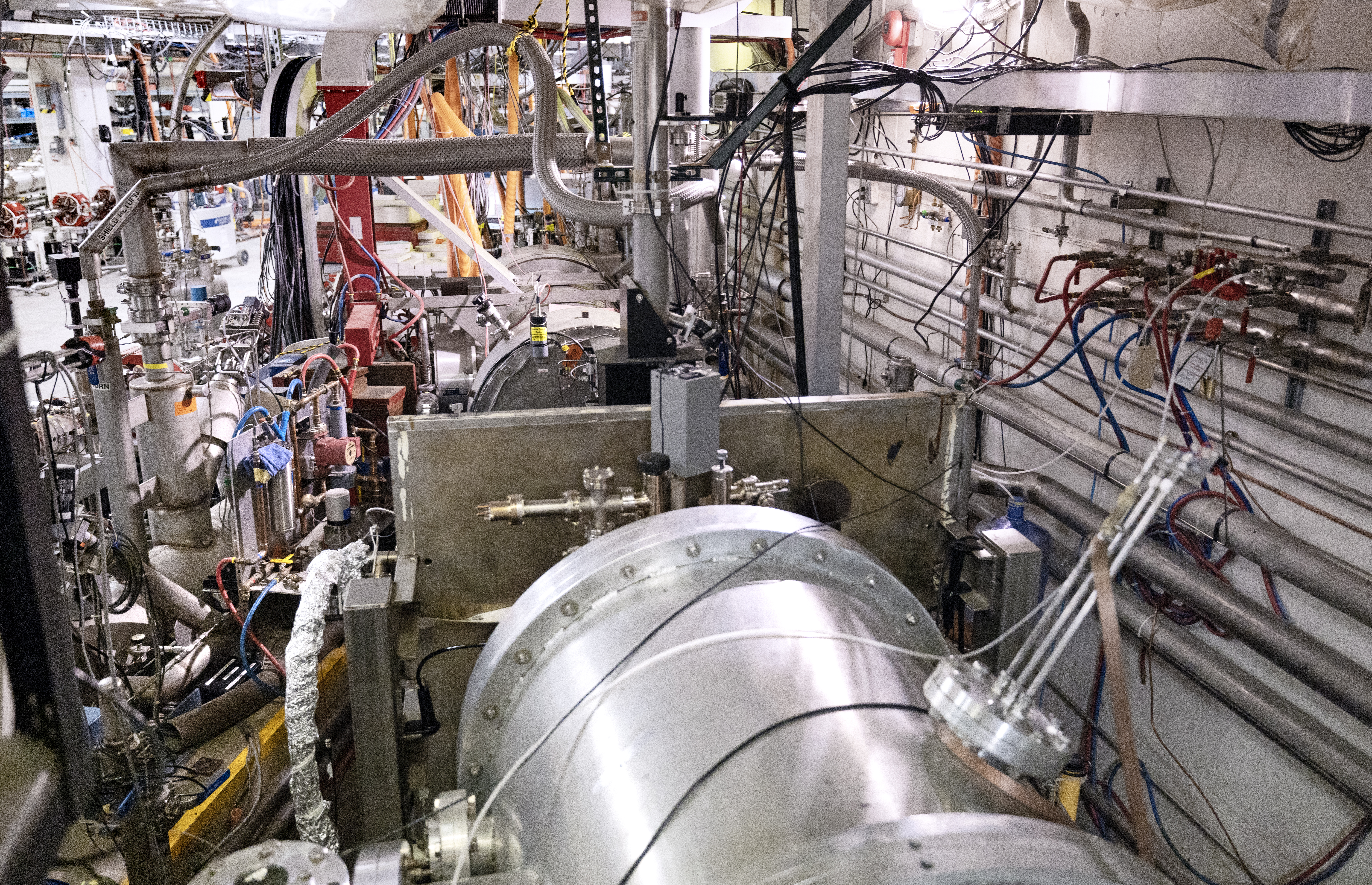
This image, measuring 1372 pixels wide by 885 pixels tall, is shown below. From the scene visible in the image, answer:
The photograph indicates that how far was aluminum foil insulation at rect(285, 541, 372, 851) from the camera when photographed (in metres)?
1.66

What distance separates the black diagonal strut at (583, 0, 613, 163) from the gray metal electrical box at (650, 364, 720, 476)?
701 millimetres

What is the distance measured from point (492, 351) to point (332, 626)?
4.11 ft

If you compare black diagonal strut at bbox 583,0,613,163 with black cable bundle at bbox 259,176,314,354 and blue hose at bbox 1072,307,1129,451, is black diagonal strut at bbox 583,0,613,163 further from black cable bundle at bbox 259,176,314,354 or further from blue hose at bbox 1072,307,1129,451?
black cable bundle at bbox 259,176,314,354

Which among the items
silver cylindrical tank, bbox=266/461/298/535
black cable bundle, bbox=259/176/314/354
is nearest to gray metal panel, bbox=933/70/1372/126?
silver cylindrical tank, bbox=266/461/298/535

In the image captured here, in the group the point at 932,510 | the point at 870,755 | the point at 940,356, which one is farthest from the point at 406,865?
the point at 940,356

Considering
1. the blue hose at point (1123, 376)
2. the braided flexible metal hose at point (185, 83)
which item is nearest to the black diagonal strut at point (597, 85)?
the blue hose at point (1123, 376)

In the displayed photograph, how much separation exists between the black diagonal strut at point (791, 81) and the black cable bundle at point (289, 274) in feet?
10.0

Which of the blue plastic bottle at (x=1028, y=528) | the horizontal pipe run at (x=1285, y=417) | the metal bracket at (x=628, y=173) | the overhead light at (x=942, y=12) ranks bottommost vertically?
the blue plastic bottle at (x=1028, y=528)

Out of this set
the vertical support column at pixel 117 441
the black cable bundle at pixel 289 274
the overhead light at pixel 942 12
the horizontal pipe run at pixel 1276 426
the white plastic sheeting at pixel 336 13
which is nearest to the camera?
the horizontal pipe run at pixel 1276 426

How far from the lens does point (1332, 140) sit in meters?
2.07

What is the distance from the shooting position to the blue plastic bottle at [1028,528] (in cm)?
237

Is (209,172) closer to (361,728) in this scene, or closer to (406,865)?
(361,728)

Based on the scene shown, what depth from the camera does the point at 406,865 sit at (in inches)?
52.7

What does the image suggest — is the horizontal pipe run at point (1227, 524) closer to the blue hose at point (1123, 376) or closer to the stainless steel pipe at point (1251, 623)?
the stainless steel pipe at point (1251, 623)
